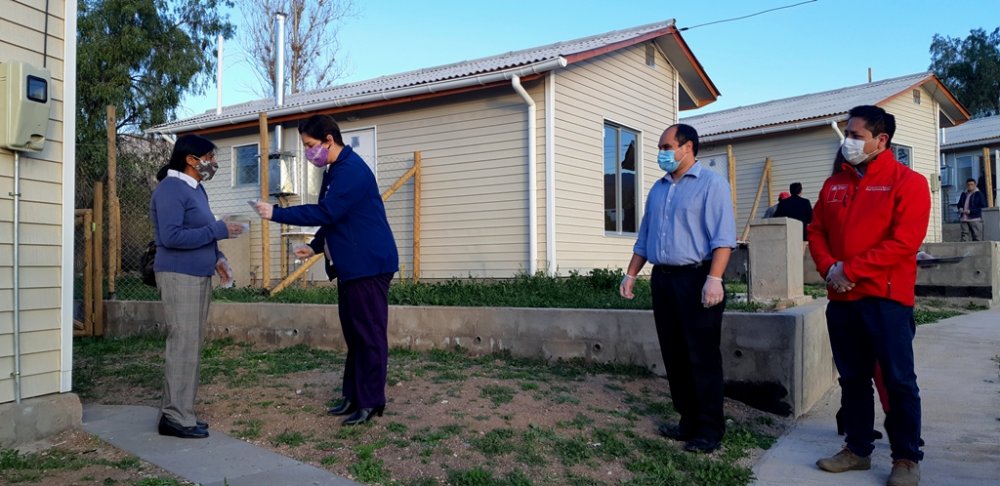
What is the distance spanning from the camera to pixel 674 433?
15.7 ft

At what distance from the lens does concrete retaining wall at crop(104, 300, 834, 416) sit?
18.2 ft

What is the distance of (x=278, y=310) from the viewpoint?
27.5ft

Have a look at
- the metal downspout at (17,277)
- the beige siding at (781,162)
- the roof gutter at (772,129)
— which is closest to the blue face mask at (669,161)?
the metal downspout at (17,277)

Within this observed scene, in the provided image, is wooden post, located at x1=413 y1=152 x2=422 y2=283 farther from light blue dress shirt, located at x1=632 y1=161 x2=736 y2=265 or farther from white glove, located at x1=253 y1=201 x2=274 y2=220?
light blue dress shirt, located at x1=632 y1=161 x2=736 y2=265

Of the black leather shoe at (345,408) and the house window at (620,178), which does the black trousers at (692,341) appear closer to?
the black leather shoe at (345,408)

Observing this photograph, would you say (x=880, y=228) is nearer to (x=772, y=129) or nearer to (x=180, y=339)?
(x=180, y=339)

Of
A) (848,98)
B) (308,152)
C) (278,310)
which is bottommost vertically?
(278,310)

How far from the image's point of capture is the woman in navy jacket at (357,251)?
4.80 meters

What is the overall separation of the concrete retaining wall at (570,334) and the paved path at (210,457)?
2.87 meters

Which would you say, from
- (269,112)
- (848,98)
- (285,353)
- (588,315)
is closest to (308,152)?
(588,315)

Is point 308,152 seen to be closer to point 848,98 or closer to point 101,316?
point 101,316

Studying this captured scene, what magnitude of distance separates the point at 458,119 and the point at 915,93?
42.1ft

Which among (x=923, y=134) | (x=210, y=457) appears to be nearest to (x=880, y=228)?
(x=210, y=457)

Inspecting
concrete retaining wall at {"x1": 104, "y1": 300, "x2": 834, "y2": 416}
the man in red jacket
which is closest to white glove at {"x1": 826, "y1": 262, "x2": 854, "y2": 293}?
the man in red jacket
